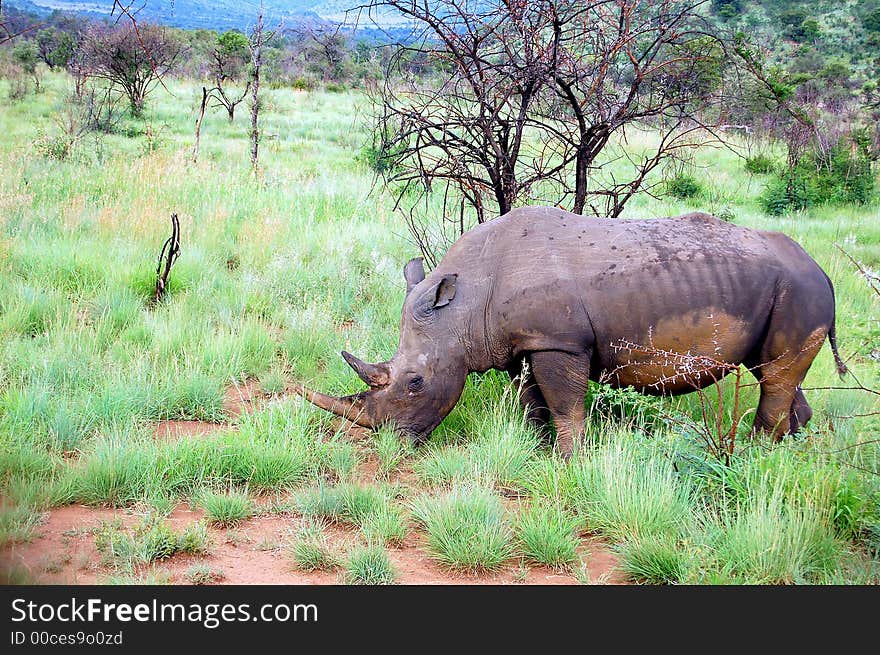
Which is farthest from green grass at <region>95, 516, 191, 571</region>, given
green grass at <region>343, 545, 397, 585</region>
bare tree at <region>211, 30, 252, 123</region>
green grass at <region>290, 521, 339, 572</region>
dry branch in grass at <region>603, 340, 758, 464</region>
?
bare tree at <region>211, 30, 252, 123</region>

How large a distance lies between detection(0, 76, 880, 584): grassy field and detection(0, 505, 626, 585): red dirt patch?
6cm

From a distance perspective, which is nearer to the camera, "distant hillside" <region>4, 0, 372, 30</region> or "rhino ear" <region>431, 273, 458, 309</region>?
"rhino ear" <region>431, 273, 458, 309</region>

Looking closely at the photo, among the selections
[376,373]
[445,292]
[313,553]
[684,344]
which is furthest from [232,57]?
[313,553]

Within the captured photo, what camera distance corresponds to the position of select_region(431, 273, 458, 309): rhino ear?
520cm

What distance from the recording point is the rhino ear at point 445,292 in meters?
5.20

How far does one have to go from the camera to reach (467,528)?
Answer: 13.5ft

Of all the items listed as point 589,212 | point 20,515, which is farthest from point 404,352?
point 589,212

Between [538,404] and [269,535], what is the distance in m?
2.03

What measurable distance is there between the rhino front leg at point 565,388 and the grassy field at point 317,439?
133 millimetres

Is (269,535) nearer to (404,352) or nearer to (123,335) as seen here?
(404,352)

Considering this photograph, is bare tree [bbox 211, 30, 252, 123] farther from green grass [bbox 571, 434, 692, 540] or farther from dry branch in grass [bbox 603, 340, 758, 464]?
green grass [bbox 571, 434, 692, 540]

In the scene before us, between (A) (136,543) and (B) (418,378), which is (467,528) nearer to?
(B) (418,378)

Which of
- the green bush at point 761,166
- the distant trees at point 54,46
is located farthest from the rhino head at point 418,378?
the distant trees at point 54,46

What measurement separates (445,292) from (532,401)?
36.8 inches
